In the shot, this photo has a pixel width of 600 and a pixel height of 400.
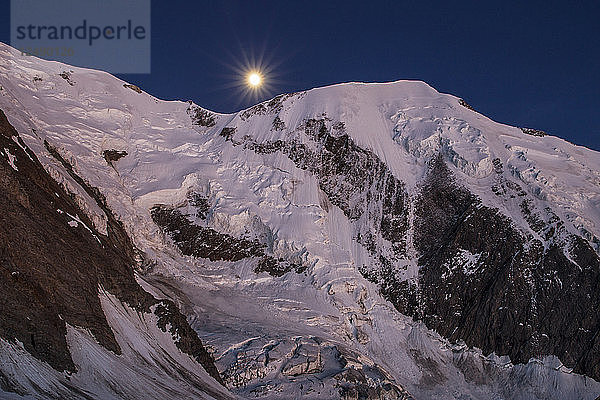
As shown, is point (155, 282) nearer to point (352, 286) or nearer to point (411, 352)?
point (352, 286)

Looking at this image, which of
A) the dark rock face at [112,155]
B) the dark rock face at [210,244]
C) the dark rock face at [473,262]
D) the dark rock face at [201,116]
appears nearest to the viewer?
the dark rock face at [473,262]

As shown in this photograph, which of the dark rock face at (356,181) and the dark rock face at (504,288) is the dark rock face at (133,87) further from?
the dark rock face at (504,288)

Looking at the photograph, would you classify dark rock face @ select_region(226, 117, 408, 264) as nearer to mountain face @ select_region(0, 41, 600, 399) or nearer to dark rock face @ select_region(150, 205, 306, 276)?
mountain face @ select_region(0, 41, 600, 399)

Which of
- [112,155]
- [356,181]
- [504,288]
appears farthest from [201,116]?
[504,288]

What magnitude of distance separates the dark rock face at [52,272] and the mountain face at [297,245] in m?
0.15

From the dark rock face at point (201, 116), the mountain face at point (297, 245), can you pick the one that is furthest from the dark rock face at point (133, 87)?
the dark rock face at point (201, 116)

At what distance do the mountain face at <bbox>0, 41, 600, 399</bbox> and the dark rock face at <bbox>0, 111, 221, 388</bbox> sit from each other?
15 cm

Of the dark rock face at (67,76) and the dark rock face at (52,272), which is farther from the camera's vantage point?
the dark rock face at (67,76)

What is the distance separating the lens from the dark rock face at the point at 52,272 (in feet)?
80.9

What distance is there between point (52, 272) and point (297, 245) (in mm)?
29682

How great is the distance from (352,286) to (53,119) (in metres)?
38.2

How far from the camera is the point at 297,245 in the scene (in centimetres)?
5675

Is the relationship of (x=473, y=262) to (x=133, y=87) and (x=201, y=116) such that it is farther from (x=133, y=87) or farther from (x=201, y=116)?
(x=133, y=87)

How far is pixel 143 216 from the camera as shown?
58.1 m
